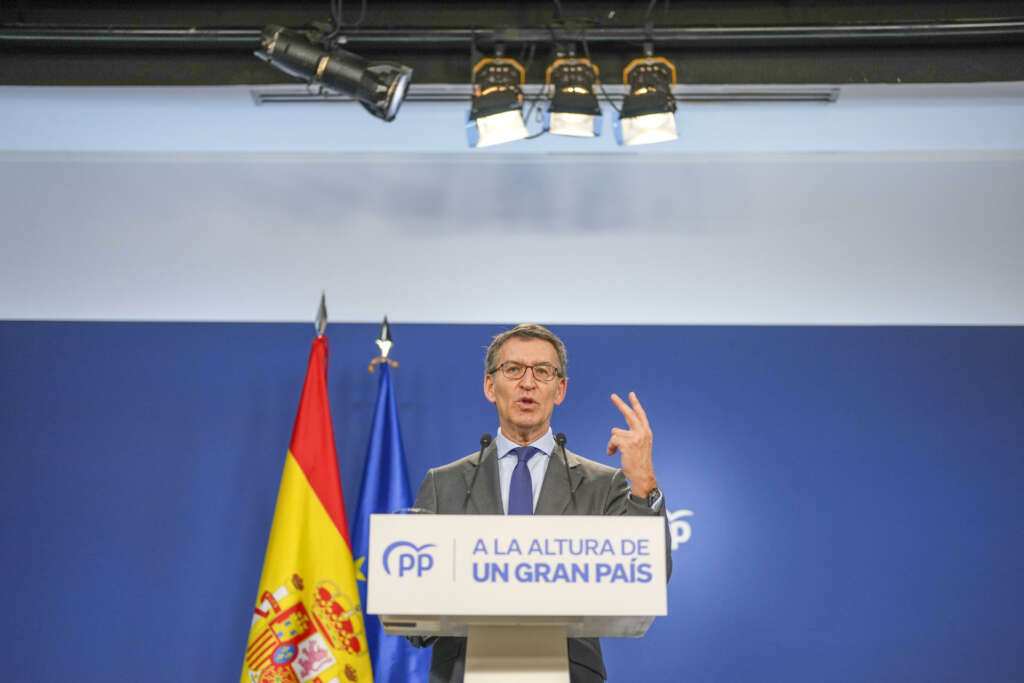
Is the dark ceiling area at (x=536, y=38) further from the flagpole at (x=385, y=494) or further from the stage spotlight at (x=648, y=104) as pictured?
the flagpole at (x=385, y=494)

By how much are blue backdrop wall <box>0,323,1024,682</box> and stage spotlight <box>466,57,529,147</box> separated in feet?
3.52

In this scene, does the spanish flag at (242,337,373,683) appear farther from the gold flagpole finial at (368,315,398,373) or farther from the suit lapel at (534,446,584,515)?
the suit lapel at (534,446,584,515)

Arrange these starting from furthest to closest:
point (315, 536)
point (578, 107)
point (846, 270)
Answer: point (846, 270) < point (315, 536) < point (578, 107)

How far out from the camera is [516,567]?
1560mm

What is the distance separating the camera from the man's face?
7.56ft

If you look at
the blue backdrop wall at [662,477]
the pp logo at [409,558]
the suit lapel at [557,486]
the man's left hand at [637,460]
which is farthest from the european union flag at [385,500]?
the pp logo at [409,558]

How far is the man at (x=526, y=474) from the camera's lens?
2064 mm

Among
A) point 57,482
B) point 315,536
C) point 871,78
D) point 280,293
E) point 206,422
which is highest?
point 871,78

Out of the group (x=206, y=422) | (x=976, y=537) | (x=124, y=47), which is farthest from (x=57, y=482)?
(x=976, y=537)

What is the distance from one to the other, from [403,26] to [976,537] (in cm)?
320

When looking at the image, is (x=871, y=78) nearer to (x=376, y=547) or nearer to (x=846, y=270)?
(x=846, y=270)

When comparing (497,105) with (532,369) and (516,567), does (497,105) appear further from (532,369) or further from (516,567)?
(516,567)

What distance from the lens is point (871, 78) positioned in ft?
11.8

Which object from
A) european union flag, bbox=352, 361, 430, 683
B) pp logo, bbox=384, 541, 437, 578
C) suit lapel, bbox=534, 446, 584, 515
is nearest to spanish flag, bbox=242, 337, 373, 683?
european union flag, bbox=352, 361, 430, 683
